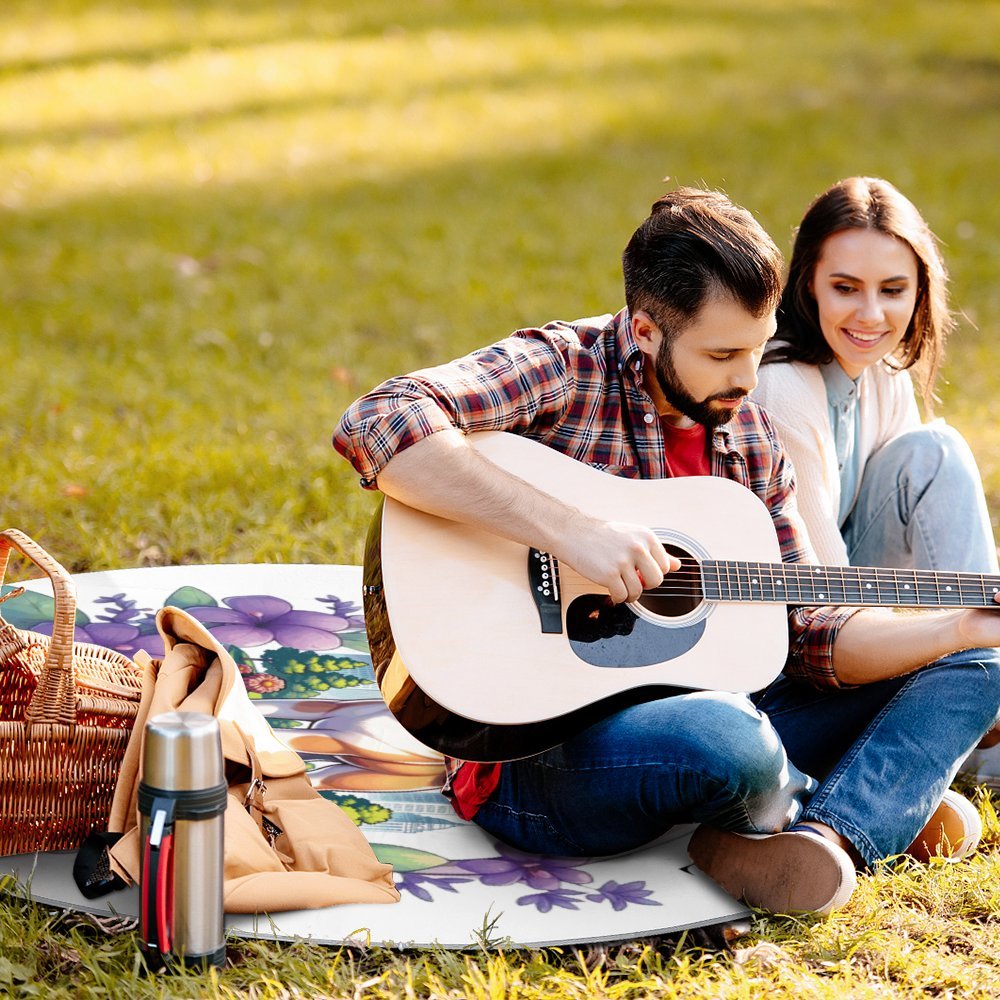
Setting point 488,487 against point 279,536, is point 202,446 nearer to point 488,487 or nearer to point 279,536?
point 279,536

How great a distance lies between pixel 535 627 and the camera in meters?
2.62

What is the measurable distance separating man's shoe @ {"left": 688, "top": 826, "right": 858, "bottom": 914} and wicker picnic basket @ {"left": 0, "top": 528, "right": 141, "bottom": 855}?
3.75 ft

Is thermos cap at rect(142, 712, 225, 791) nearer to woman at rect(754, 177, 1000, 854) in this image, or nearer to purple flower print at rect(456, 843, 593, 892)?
purple flower print at rect(456, 843, 593, 892)

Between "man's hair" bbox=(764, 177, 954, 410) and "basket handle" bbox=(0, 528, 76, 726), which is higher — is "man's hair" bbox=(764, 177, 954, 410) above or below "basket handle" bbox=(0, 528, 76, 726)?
above

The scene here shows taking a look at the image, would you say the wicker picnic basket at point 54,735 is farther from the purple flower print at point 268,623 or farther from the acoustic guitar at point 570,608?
the purple flower print at point 268,623

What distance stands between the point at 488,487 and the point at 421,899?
767 millimetres

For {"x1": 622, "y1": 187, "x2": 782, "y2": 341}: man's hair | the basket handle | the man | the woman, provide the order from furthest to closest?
1. the woman
2. {"x1": 622, "y1": 187, "x2": 782, "y2": 341}: man's hair
3. the man
4. the basket handle

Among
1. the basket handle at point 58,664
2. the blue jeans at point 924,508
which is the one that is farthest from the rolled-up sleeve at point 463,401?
the blue jeans at point 924,508

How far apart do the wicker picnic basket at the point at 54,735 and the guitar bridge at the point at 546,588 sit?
0.79 m

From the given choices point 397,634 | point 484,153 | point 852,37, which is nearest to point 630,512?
point 397,634

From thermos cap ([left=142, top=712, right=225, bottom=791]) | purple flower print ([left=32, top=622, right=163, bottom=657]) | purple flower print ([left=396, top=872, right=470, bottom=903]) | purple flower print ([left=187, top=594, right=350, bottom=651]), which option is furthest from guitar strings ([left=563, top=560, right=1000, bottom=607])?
purple flower print ([left=32, top=622, right=163, bottom=657])

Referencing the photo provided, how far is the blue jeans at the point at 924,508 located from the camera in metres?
3.31

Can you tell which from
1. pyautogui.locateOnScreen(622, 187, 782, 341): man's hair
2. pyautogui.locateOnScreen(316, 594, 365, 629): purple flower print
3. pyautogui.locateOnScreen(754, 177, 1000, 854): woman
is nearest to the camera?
pyautogui.locateOnScreen(622, 187, 782, 341): man's hair

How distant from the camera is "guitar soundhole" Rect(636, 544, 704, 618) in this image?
8.96 ft
